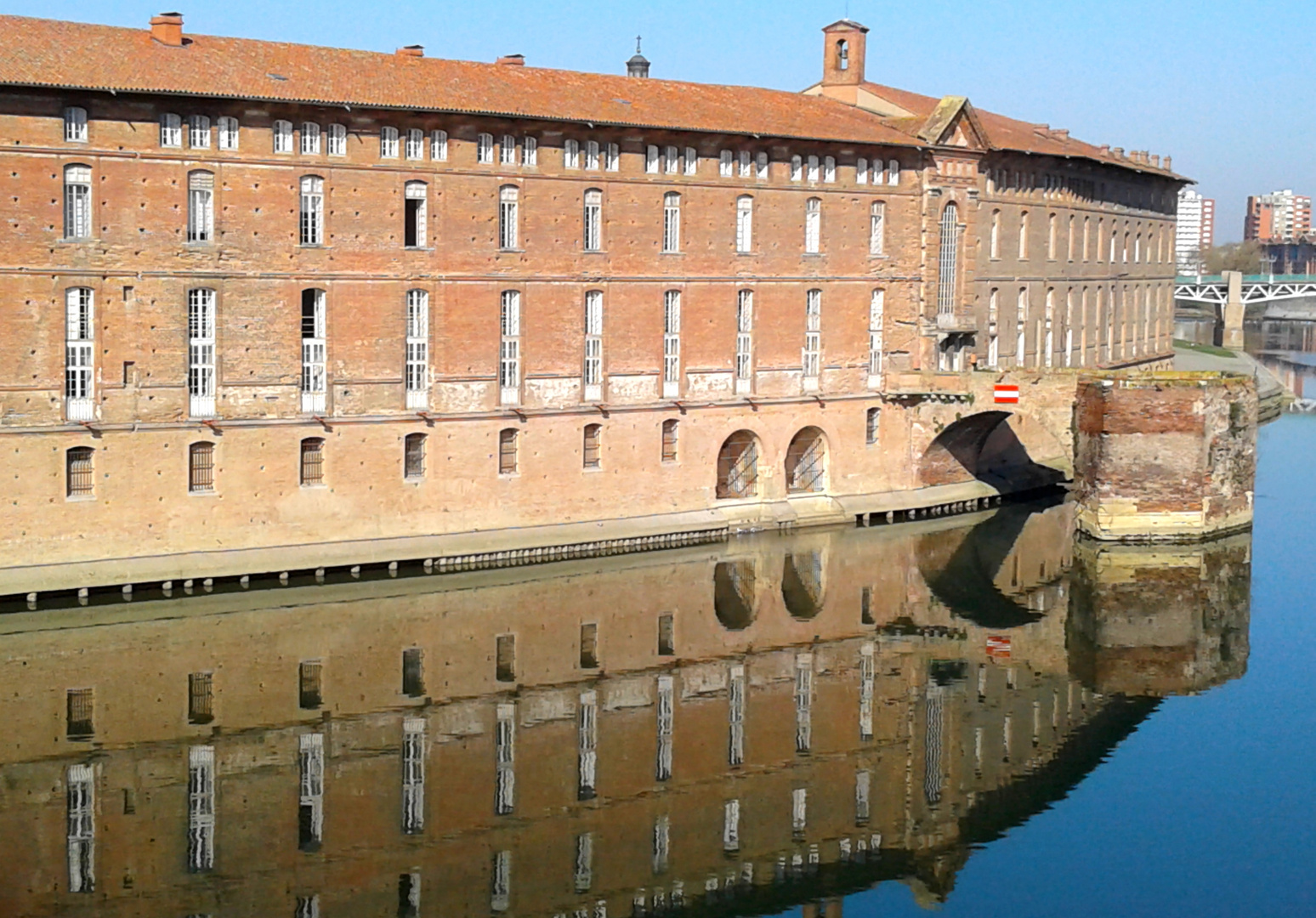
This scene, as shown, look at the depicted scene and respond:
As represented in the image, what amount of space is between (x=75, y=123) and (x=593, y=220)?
14152mm

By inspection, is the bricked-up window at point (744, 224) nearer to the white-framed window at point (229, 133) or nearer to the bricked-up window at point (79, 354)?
the white-framed window at point (229, 133)

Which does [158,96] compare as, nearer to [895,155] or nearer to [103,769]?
[103,769]

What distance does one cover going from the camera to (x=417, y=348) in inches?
1796

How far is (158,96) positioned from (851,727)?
20.6 metres

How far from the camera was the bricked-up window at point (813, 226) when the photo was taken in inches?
2132

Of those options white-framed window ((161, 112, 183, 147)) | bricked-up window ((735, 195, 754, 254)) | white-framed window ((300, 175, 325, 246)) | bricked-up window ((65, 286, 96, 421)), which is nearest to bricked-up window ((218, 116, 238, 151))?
white-framed window ((161, 112, 183, 147))

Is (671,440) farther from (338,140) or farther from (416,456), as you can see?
(338,140)

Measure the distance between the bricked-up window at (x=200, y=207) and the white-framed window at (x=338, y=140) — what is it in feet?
10.1

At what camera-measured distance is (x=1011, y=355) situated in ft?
214

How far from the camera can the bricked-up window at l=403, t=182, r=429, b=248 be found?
45.2 m

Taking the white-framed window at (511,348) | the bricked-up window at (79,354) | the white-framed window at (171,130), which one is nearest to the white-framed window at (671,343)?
the white-framed window at (511,348)

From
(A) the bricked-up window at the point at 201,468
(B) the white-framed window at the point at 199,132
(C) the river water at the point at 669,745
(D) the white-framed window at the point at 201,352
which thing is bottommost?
(C) the river water at the point at 669,745

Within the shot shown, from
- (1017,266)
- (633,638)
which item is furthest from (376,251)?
(1017,266)

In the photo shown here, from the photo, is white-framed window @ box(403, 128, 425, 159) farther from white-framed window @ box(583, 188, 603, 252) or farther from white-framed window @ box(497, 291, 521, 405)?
white-framed window @ box(583, 188, 603, 252)
